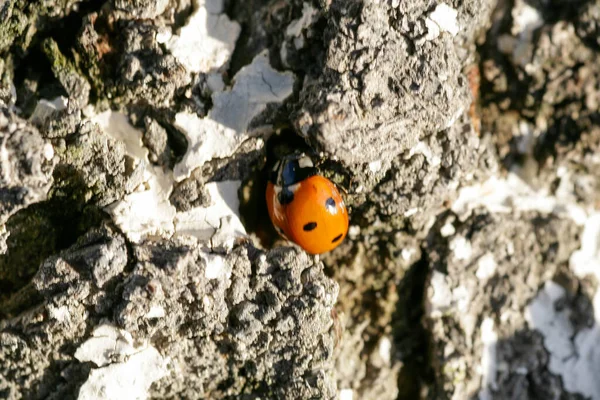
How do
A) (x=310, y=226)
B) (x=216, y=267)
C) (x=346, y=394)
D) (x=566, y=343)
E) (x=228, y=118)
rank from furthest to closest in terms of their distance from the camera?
(x=566, y=343)
(x=346, y=394)
(x=310, y=226)
(x=228, y=118)
(x=216, y=267)

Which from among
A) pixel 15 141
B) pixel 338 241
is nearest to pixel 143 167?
pixel 15 141

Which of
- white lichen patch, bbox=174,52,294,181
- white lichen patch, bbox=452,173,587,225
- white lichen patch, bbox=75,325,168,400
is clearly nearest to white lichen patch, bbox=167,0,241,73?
white lichen patch, bbox=174,52,294,181

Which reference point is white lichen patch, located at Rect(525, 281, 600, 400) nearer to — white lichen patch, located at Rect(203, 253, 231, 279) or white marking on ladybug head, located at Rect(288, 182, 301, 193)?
white marking on ladybug head, located at Rect(288, 182, 301, 193)

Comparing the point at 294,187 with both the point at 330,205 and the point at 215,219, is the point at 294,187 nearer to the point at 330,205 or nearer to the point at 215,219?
the point at 330,205

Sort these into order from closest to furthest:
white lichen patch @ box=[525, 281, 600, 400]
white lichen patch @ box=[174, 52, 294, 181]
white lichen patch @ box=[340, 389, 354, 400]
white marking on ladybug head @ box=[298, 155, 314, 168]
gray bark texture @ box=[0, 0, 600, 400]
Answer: gray bark texture @ box=[0, 0, 600, 400] < white lichen patch @ box=[174, 52, 294, 181] < white marking on ladybug head @ box=[298, 155, 314, 168] < white lichen patch @ box=[340, 389, 354, 400] < white lichen patch @ box=[525, 281, 600, 400]

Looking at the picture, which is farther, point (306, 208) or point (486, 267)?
point (486, 267)

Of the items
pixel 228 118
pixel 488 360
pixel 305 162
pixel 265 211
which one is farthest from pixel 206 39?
pixel 488 360

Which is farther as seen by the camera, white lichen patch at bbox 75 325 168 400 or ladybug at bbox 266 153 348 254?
ladybug at bbox 266 153 348 254

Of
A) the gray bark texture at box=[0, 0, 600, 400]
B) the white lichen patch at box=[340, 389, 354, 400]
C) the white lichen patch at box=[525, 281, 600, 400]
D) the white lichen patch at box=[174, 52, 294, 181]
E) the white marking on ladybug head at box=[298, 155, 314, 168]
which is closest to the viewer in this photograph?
the gray bark texture at box=[0, 0, 600, 400]

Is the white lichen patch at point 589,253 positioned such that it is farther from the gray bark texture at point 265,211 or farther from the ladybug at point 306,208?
the ladybug at point 306,208
